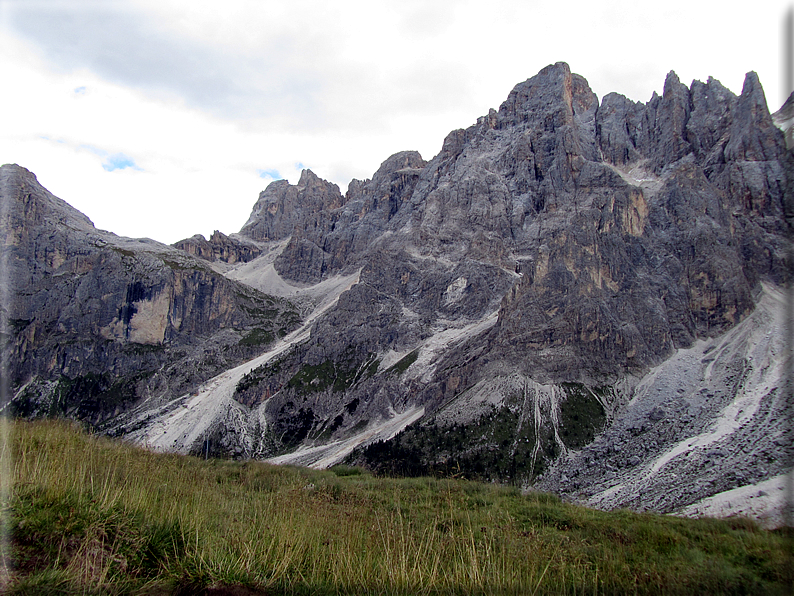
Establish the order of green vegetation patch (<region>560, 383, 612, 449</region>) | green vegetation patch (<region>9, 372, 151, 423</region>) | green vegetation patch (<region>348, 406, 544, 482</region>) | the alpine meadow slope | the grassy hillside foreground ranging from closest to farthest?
the grassy hillside foreground → green vegetation patch (<region>348, 406, 544, 482</region>) → the alpine meadow slope → green vegetation patch (<region>560, 383, 612, 449</region>) → green vegetation patch (<region>9, 372, 151, 423</region>)

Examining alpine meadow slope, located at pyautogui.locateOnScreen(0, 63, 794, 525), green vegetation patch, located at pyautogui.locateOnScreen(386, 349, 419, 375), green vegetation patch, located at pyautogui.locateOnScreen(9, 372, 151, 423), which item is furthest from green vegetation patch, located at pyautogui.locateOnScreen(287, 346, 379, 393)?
green vegetation patch, located at pyautogui.locateOnScreen(9, 372, 151, 423)

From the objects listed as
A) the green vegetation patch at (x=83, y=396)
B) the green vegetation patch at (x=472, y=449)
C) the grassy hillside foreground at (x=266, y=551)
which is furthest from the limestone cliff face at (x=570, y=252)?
the grassy hillside foreground at (x=266, y=551)

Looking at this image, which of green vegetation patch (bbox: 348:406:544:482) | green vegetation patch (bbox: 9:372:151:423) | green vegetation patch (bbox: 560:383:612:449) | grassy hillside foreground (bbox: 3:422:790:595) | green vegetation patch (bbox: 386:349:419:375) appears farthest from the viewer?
green vegetation patch (bbox: 9:372:151:423)

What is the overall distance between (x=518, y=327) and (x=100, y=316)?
6143 inches

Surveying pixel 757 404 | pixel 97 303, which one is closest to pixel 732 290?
pixel 757 404

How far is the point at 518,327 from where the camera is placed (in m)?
107

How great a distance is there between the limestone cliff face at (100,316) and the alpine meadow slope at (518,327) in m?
0.86

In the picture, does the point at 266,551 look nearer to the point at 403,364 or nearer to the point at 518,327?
the point at 518,327

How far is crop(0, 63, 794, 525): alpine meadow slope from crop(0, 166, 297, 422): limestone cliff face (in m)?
0.86

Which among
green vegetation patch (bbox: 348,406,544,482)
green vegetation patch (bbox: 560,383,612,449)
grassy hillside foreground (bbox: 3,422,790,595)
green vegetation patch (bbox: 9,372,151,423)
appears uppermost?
grassy hillside foreground (bbox: 3,422,790,595)

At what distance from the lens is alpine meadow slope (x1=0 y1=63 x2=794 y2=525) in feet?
256

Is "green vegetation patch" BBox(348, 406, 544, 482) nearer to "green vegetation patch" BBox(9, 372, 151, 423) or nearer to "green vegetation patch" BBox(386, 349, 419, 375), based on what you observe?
"green vegetation patch" BBox(386, 349, 419, 375)

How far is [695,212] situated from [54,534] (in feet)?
494

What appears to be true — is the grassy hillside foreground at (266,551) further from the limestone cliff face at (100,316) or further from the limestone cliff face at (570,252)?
the limestone cliff face at (100,316)
